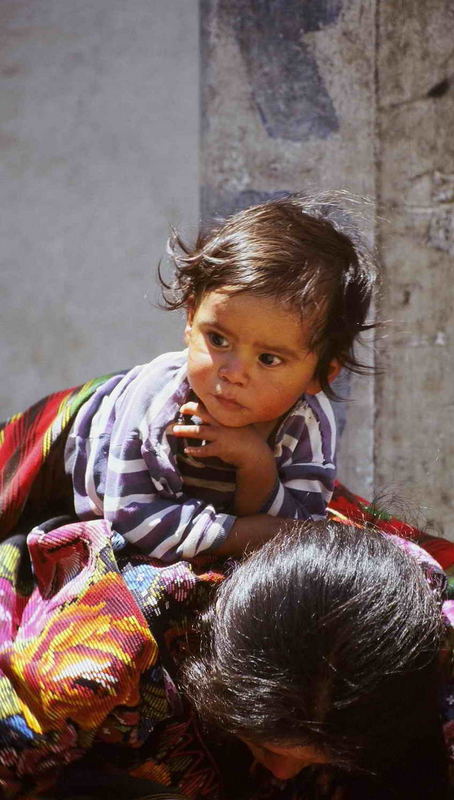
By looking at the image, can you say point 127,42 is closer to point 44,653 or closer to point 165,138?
point 165,138

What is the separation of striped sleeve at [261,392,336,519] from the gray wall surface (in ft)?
3.92

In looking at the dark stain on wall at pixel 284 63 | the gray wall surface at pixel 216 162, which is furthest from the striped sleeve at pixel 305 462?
the dark stain on wall at pixel 284 63

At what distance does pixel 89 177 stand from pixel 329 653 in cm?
258

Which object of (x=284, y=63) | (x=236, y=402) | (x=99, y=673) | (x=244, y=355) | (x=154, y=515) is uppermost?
(x=284, y=63)

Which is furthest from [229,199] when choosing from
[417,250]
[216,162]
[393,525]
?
[393,525]

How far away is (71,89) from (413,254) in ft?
4.74

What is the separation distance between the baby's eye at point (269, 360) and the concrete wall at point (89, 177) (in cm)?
162

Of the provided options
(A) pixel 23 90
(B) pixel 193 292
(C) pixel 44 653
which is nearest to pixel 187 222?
(A) pixel 23 90

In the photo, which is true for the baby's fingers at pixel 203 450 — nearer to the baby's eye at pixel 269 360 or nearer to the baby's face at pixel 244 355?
the baby's face at pixel 244 355

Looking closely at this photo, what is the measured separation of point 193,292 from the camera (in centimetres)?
227

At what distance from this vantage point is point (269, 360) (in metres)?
2.16

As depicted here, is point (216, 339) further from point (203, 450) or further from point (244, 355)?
point (203, 450)

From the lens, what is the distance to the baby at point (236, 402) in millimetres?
2107

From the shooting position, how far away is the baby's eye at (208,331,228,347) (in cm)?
215
